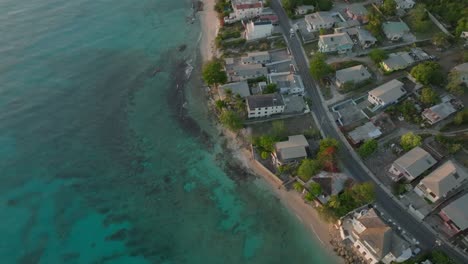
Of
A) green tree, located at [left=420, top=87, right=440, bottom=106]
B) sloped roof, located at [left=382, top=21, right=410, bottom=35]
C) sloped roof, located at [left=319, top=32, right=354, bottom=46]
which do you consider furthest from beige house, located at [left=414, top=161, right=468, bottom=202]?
sloped roof, located at [left=382, top=21, right=410, bottom=35]

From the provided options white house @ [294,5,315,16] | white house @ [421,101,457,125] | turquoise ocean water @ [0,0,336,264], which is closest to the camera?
turquoise ocean water @ [0,0,336,264]

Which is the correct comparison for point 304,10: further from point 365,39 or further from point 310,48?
point 365,39

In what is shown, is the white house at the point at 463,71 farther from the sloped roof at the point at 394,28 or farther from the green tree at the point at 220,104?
the green tree at the point at 220,104

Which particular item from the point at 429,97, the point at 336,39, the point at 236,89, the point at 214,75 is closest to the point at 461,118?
the point at 429,97

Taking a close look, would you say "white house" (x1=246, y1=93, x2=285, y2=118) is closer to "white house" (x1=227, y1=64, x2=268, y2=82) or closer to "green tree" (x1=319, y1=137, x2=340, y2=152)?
"white house" (x1=227, y1=64, x2=268, y2=82)

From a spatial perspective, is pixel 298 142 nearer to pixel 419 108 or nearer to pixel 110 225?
pixel 419 108

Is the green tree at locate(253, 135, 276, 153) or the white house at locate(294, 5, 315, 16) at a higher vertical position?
the white house at locate(294, 5, 315, 16)

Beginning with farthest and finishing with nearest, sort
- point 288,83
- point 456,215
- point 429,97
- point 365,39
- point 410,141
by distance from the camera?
point 365,39, point 288,83, point 429,97, point 410,141, point 456,215
